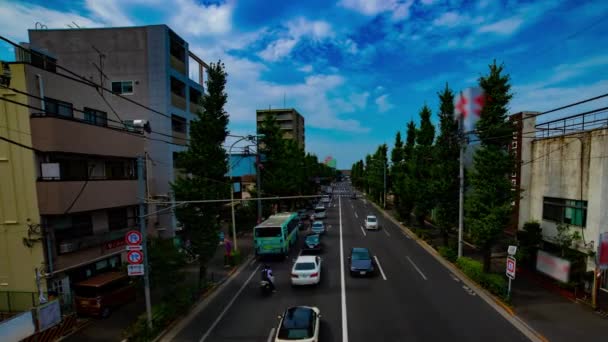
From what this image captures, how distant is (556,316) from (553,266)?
4552 mm

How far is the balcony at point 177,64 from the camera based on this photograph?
1124 inches

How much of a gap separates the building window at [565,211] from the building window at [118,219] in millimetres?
27425

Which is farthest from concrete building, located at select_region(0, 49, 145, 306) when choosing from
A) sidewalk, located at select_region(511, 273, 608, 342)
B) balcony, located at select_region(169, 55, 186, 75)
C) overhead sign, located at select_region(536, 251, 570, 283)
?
overhead sign, located at select_region(536, 251, 570, 283)

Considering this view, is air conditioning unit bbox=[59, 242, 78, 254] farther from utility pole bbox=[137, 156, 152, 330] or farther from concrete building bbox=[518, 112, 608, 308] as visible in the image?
concrete building bbox=[518, 112, 608, 308]

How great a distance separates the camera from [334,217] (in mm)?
47750

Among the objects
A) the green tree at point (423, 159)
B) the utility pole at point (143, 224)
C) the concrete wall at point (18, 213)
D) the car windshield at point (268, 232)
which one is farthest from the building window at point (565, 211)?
the concrete wall at point (18, 213)

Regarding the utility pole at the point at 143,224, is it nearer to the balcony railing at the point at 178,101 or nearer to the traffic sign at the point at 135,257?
the traffic sign at the point at 135,257

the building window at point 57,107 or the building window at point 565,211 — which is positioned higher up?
the building window at point 57,107

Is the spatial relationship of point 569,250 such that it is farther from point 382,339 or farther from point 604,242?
point 382,339

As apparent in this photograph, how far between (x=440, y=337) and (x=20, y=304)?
776 inches

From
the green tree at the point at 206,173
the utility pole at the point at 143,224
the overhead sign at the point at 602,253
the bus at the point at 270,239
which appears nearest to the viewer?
the utility pole at the point at 143,224

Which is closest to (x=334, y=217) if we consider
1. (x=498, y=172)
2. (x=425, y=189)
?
(x=425, y=189)

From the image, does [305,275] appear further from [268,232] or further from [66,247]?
[66,247]

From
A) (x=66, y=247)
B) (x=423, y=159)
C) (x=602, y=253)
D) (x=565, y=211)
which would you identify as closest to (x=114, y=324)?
(x=66, y=247)
